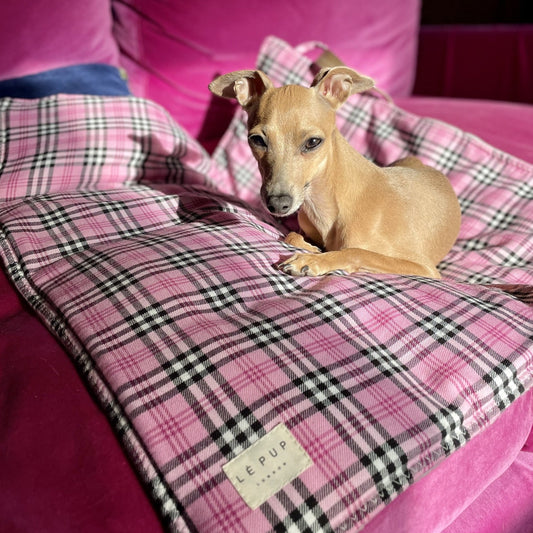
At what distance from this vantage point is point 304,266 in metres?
1.29

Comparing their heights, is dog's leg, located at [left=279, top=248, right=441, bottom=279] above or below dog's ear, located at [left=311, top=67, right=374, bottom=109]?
below

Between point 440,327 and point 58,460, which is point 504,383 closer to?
point 440,327

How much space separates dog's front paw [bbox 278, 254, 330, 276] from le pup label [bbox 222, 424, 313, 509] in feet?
1.59

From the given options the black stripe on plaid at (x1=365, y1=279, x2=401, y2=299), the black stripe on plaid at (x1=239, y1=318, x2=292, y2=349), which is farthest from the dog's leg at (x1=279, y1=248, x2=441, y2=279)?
the black stripe on plaid at (x1=239, y1=318, x2=292, y2=349)

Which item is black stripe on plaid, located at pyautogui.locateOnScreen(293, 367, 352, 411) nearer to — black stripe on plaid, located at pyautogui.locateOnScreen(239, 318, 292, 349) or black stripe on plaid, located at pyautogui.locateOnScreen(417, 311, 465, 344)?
black stripe on plaid, located at pyautogui.locateOnScreen(239, 318, 292, 349)

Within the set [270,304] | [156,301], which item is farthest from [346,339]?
[156,301]

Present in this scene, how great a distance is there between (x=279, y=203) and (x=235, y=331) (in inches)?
14.9

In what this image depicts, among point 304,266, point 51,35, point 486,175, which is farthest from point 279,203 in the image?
point 51,35

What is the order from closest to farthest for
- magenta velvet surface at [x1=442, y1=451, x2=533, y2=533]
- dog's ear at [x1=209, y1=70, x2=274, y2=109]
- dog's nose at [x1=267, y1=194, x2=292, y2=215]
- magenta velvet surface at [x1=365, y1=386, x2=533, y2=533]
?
magenta velvet surface at [x1=365, y1=386, x2=533, y2=533], magenta velvet surface at [x1=442, y1=451, x2=533, y2=533], dog's nose at [x1=267, y1=194, x2=292, y2=215], dog's ear at [x1=209, y1=70, x2=274, y2=109]

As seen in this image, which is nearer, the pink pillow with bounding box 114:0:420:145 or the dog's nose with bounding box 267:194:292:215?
the dog's nose with bounding box 267:194:292:215

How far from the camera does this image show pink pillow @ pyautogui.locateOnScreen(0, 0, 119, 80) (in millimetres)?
2018

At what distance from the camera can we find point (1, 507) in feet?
2.66

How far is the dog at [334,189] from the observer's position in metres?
1.29

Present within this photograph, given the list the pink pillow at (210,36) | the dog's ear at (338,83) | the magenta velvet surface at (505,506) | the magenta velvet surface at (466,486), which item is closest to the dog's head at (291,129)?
the dog's ear at (338,83)
